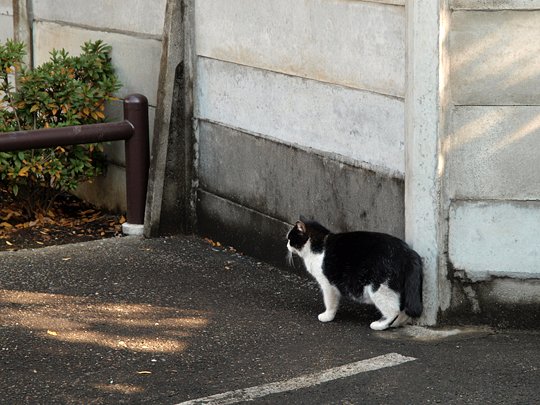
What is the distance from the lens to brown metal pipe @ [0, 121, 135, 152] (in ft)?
26.5

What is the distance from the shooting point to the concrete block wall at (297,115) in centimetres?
659

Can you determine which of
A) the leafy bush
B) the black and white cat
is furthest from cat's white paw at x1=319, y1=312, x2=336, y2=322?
the leafy bush

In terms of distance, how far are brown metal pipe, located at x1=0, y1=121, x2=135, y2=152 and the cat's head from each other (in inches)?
88.1

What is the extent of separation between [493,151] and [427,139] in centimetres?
36

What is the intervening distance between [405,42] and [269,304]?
180 cm

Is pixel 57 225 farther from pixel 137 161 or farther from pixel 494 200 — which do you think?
pixel 494 200

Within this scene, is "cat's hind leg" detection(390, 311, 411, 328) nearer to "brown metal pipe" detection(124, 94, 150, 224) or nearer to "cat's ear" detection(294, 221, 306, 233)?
"cat's ear" detection(294, 221, 306, 233)

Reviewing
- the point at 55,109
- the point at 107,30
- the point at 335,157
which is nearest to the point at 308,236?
the point at 335,157

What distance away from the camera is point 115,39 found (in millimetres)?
9172

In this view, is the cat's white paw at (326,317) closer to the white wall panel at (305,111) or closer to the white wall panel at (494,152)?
the white wall panel at (305,111)

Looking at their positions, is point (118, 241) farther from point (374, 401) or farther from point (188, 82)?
point (374, 401)

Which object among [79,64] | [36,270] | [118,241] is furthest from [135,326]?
[79,64]

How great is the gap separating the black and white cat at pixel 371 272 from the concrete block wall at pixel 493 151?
0.86 feet

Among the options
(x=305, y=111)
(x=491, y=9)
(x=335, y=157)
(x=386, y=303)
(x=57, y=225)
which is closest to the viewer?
(x=491, y=9)
